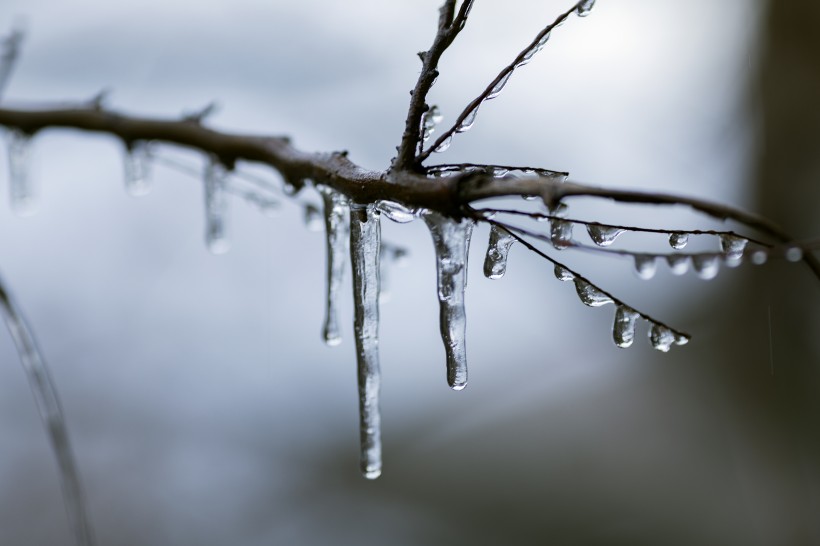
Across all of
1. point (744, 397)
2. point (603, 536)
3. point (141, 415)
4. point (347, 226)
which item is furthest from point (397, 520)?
point (347, 226)

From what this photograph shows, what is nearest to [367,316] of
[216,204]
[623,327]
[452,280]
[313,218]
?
[452,280]

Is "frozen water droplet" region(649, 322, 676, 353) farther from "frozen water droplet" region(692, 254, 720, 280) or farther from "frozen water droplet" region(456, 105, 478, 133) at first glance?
"frozen water droplet" region(456, 105, 478, 133)

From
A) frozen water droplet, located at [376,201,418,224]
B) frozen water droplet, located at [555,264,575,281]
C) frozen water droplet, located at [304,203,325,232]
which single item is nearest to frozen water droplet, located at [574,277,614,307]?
frozen water droplet, located at [555,264,575,281]

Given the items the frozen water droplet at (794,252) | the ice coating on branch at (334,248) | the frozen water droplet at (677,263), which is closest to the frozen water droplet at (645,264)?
the frozen water droplet at (677,263)

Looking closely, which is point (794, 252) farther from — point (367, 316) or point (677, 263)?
point (367, 316)

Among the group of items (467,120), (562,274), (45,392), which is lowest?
(45,392)

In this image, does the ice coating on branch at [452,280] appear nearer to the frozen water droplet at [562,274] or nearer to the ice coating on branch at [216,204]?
the frozen water droplet at [562,274]
